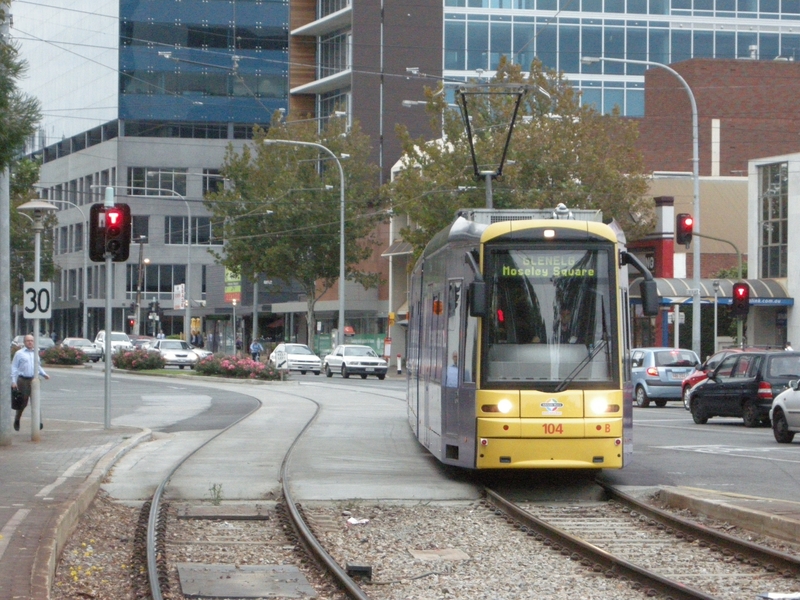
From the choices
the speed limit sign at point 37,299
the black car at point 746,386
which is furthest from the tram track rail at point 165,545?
the black car at point 746,386

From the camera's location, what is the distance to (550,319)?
14.5m

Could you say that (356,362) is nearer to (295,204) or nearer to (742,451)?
(295,204)

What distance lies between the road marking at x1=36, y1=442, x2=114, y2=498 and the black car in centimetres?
1285

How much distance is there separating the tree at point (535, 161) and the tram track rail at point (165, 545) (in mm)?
32225

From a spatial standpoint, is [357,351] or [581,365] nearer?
[581,365]

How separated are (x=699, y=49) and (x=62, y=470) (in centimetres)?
6839

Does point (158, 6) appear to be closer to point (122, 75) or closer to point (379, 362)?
point (122, 75)

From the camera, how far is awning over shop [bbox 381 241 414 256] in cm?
6856

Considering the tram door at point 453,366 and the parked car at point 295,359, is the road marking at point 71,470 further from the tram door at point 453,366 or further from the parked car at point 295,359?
the parked car at point 295,359

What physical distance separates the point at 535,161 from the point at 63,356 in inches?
1143

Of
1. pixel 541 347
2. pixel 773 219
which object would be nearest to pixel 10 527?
pixel 541 347

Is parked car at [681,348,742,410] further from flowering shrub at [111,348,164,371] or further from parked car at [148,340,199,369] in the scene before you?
parked car at [148,340,199,369]

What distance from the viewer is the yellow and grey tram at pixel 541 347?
46.3 ft

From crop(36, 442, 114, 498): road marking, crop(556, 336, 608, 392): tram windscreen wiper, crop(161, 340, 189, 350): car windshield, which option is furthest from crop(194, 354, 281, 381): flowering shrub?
crop(556, 336, 608, 392): tram windscreen wiper
